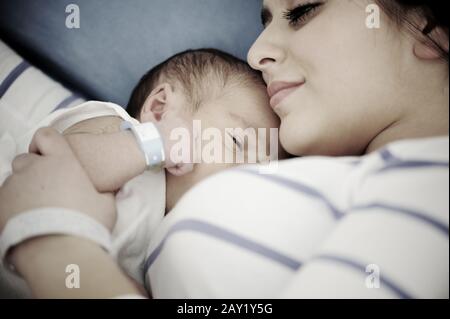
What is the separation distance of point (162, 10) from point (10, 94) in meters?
0.50

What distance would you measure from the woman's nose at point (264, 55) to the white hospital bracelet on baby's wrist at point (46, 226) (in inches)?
19.9

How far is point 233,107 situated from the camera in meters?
0.93

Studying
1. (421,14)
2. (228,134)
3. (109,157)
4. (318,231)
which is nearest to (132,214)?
(109,157)

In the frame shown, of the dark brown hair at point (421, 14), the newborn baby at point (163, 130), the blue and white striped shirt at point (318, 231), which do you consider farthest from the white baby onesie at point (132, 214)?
the dark brown hair at point (421, 14)

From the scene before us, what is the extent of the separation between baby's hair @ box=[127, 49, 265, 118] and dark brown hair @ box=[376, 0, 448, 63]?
344mm

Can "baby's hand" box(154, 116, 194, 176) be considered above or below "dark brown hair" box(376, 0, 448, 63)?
below

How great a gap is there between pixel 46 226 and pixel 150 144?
247 mm

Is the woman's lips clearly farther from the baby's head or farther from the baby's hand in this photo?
the baby's hand

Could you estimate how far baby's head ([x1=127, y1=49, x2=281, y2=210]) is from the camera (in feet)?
2.87

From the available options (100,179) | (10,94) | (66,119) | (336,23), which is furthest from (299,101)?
(10,94)

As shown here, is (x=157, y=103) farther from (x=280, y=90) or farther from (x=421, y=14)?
(x=421, y=14)

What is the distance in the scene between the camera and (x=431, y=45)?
2.48 ft

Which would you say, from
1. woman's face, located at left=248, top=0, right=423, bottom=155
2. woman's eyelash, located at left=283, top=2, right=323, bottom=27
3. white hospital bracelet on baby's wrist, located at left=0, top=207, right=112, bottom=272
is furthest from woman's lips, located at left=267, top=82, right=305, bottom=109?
white hospital bracelet on baby's wrist, located at left=0, top=207, right=112, bottom=272

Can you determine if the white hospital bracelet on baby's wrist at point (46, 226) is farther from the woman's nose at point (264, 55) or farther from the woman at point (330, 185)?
the woman's nose at point (264, 55)
